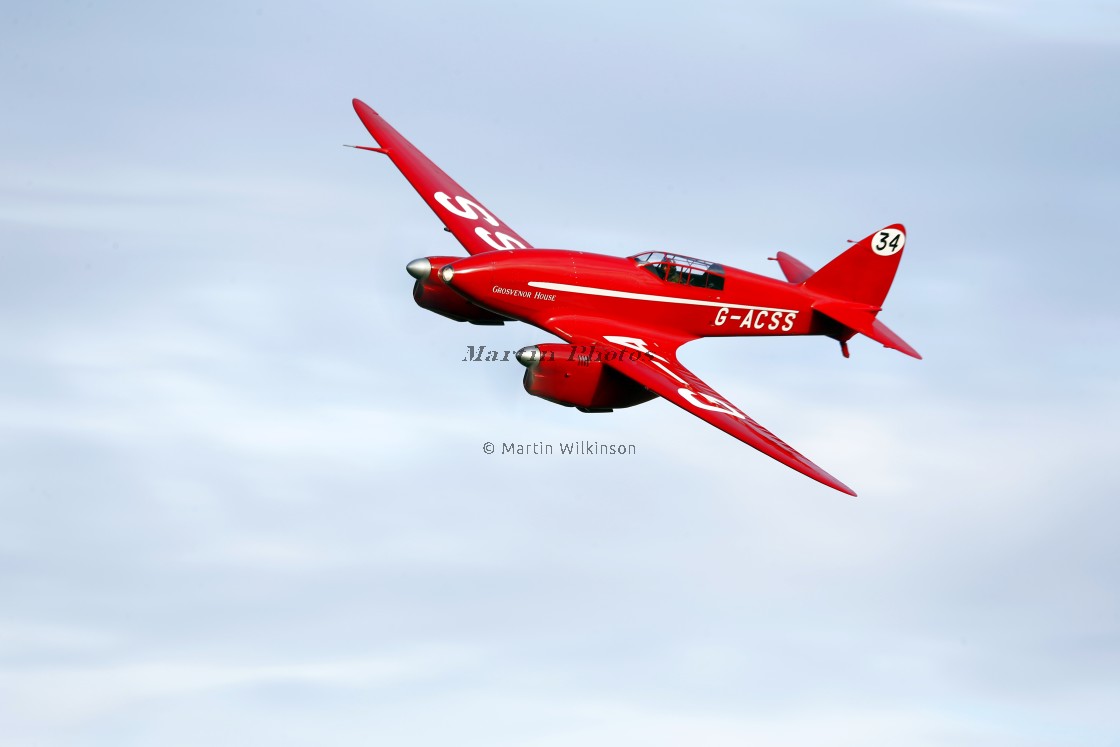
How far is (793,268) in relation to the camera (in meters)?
43.4

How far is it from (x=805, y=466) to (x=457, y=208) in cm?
1495

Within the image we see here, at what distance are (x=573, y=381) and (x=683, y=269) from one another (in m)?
5.67

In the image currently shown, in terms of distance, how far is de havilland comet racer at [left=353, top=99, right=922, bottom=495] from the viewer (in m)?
36.2

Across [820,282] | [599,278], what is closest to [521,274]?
[599,278]

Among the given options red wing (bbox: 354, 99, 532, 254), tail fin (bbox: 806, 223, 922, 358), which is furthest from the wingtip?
tail fin (bbox: 806, 223, 922, 358)

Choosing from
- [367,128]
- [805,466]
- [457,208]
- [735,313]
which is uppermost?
[367,128]

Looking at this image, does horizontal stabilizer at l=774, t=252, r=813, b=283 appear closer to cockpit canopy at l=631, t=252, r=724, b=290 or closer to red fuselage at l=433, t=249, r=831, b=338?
red fuselage at l=433, t=249, r=831, b=338

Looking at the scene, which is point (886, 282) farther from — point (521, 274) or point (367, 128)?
point (367, 128)

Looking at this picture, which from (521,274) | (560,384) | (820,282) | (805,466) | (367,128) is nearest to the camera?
(805,466)

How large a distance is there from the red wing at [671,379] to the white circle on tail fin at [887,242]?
6357 mm

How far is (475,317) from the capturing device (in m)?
40.6

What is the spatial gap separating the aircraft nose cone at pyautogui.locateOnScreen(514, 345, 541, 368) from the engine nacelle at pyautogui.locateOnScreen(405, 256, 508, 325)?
4.24 m

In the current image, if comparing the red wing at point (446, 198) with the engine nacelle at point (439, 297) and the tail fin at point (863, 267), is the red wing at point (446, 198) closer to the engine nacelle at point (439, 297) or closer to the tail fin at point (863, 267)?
the engine nacelle at point (439, 297)

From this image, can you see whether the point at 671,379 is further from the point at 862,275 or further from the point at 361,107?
the point at 361,107
